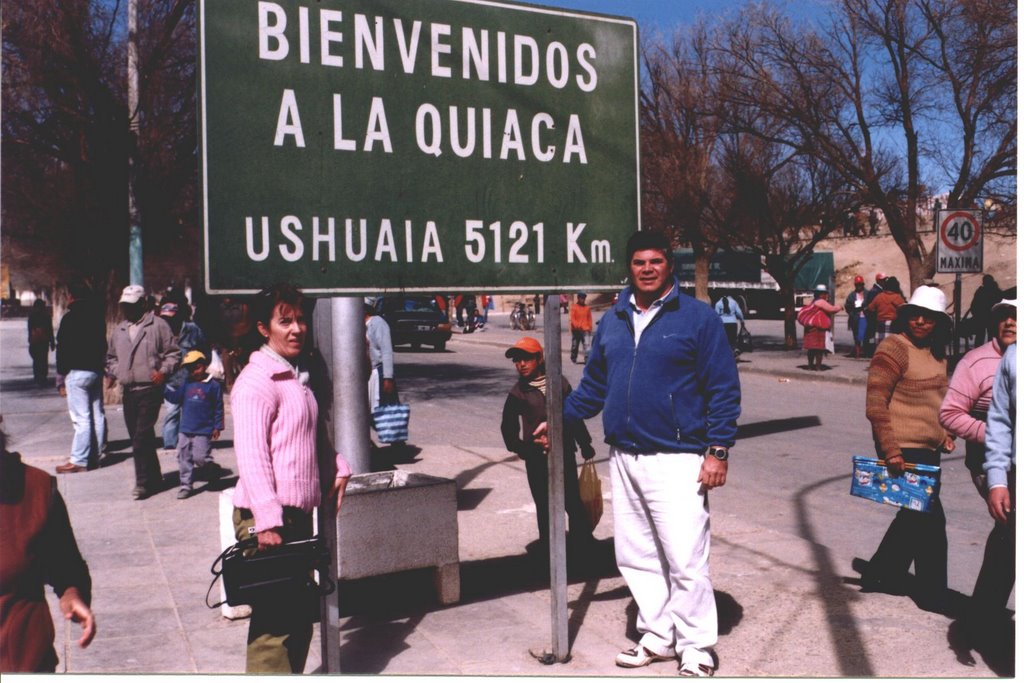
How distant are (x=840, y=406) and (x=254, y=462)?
1283cm

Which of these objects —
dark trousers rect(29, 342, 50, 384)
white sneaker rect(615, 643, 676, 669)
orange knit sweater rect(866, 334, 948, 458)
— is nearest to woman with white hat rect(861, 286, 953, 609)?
orange knit sweater rect(866, 334, 948, 458)

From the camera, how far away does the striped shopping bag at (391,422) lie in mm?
10570

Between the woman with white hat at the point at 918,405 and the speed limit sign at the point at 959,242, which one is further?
the speed limit sign at the point at 959,242

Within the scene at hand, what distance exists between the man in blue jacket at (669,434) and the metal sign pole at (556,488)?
0.24m

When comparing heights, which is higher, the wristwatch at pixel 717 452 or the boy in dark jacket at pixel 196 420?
the wristwatch at pixel 717 452

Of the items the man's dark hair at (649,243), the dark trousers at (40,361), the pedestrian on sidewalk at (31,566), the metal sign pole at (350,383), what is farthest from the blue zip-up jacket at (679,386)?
the dark trousers at (40,361)

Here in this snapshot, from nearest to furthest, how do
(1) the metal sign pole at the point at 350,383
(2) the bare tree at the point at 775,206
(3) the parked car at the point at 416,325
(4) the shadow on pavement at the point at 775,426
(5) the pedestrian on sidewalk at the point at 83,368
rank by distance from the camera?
(1) the metal sign pole at the point at 350,383
(5) the pedestrian on sidewalk at the point at 83,368
(4) the shadow on pavement at the point at 775,426
(2) the bare tree at the point at 775,206
(3) the parked car at the point at 416,325

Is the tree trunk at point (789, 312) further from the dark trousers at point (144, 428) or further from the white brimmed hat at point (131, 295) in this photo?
the dark trousers at point (144, 428)

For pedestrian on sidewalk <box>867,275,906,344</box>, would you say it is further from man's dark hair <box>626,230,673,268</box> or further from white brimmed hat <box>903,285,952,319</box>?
man's dark hair <box>626,230,673,268</box>

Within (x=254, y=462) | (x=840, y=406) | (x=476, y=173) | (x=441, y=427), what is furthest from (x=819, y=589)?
(x=840, y=406)

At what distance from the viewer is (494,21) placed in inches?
180

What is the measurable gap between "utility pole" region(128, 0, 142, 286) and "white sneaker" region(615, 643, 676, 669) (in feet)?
39.4

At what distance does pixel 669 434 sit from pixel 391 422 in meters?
6.43

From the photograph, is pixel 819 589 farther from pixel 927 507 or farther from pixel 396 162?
pixel 396 162
